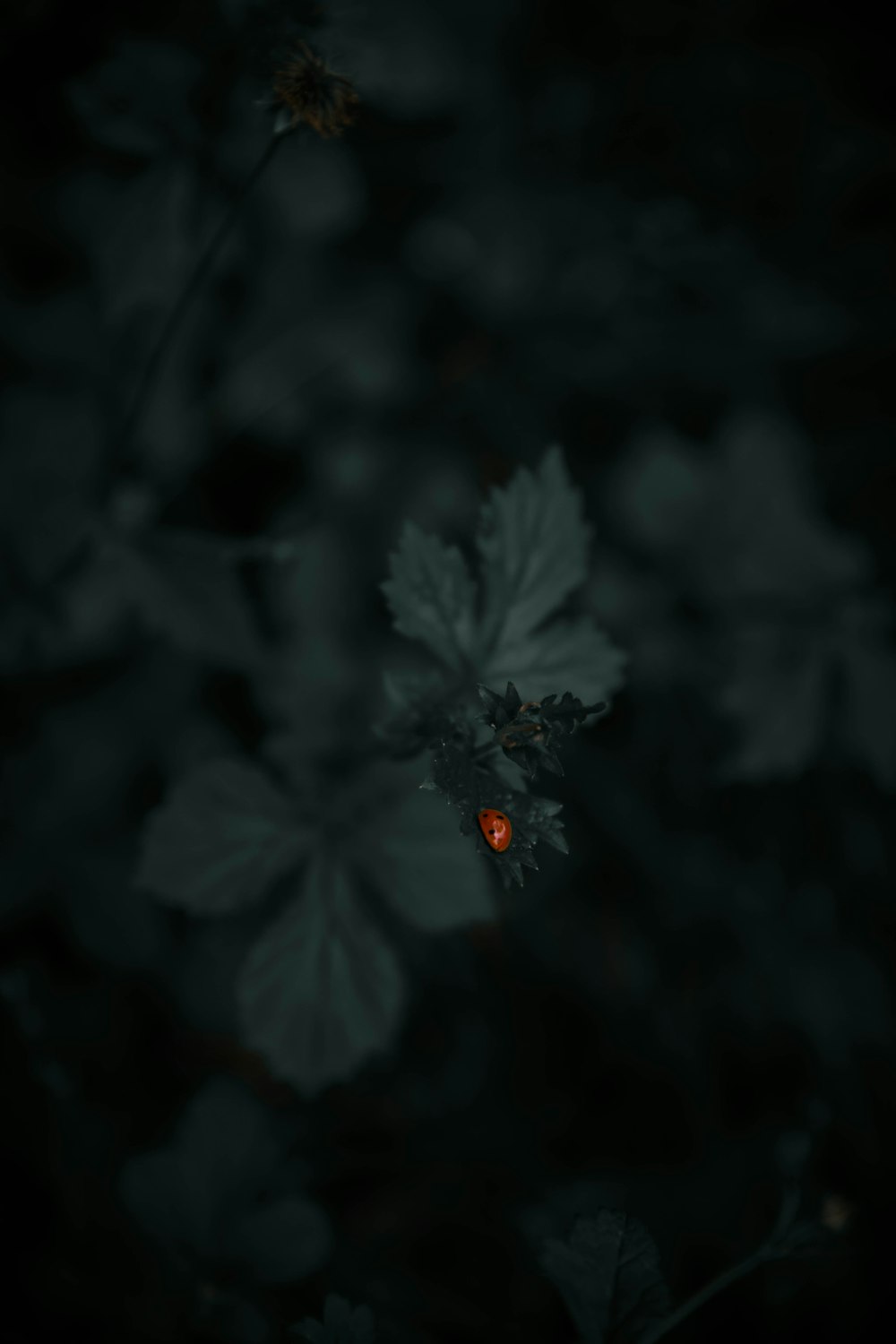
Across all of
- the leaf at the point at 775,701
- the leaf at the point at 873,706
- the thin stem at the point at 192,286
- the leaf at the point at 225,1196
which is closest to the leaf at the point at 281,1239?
the leaf at the point at 225,1196

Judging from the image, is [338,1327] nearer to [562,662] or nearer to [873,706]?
[562,662]

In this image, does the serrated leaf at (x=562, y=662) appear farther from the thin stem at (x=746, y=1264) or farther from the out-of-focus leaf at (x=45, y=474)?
the out-of-focus leaf at (x=45, y=474)

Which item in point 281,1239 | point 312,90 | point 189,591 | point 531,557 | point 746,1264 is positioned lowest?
point 281,1239

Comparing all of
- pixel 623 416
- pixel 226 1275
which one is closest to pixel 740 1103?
pixel 226 1275

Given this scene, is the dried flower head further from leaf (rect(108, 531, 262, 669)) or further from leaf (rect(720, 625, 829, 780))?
leaf (rect(720, 625, 829, 780))

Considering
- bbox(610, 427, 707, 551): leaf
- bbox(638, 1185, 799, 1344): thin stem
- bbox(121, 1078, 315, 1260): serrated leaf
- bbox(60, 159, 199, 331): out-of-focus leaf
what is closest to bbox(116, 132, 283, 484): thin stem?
bbox(60, 159, 199, 331): out-of-focus leaf

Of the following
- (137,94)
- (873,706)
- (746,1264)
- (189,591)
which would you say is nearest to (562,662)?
(189,591)
